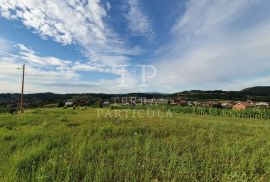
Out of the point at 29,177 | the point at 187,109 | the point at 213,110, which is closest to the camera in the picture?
the point at 29,177

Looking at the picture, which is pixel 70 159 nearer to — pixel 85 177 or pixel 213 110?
pixel 85 177

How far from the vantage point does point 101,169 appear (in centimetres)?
430

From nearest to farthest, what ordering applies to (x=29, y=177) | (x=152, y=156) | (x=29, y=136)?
(x=29, y=177) < (x=152, y=156) < (x=29, y=136)

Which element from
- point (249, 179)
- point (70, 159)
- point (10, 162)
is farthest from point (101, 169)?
point (249, 179)

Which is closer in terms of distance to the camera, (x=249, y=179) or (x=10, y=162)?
(x=249, y=179)

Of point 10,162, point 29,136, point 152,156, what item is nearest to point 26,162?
point 10,162

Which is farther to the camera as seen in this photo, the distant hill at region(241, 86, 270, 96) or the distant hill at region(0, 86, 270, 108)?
the distant hill at region(241, 86, 270, 96)

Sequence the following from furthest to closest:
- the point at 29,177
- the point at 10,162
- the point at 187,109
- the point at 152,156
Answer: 1. the point at 187,109
2. the point at 152,156
3. the point at 10,162
4. the point at 29,177

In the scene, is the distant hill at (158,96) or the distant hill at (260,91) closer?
the distant hill at (158,96)

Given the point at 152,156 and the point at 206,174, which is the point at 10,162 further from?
the point at 206,174

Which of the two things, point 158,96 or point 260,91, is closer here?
point 158,96

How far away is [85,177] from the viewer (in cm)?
384

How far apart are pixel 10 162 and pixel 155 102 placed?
233 ft

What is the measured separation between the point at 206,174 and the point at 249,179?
0.89 m
